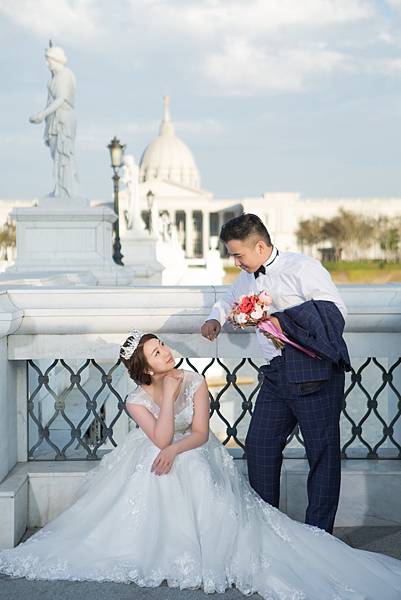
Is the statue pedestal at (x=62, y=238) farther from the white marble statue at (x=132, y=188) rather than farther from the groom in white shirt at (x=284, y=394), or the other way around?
the groom in white shirt at (x=284, y=394)

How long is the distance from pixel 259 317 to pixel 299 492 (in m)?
1.30

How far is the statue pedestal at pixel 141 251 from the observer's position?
22.7m

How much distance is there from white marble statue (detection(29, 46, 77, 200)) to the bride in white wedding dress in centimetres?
1200

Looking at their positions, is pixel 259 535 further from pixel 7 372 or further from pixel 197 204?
pixel 197 204

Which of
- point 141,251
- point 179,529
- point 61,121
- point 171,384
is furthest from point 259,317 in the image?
point 141,251

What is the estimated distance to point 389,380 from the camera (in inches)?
169

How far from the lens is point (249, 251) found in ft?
11.7

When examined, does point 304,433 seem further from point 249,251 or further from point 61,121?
point 61,121

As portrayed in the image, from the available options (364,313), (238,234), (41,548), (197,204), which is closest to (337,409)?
(364,313)

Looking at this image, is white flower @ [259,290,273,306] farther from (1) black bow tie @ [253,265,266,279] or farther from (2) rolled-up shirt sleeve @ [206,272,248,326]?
(2) rolled-up shirt sleeve @ [206,272,248,326]

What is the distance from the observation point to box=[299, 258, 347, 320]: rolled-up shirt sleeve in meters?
3.53

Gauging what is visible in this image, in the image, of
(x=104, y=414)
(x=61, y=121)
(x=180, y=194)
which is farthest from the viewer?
(x=180, y=194)

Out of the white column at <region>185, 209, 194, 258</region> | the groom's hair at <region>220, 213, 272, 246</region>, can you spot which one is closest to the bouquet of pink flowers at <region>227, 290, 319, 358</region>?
the groom's hair at <region>220, 213, 272, 246</region>

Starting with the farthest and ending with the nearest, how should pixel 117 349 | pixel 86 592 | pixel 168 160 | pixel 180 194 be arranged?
1. pixel 168 160
2. pixel 180 194
3. pixel 117 349
4. pixel 86 592
